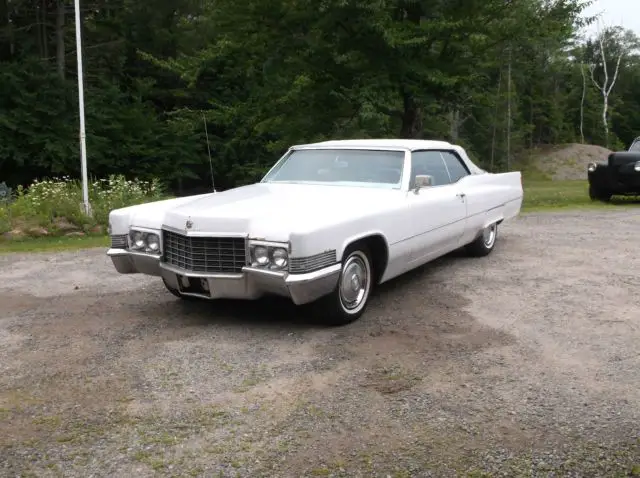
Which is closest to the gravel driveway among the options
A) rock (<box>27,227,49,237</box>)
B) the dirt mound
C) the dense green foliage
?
rock (<box>27,227,49,237</box>)

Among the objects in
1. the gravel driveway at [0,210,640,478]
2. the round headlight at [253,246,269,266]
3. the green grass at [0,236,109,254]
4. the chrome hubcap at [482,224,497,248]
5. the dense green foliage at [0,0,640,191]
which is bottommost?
the gravel driveway at [0,210,640,478]

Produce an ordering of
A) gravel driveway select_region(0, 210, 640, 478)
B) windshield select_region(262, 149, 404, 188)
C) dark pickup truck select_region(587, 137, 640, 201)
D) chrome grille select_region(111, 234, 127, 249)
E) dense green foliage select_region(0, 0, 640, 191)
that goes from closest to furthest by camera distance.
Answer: gravel driveway select_region(0, 210, 640, 478)
chrome grille select_region(111, 234, 127, 249)
windshield select_region(262, 149, 404, 188)
dark pickup truck select_region(587, 137, 640, 201)
dense green foliage select_region(0, 0, 640, 191)

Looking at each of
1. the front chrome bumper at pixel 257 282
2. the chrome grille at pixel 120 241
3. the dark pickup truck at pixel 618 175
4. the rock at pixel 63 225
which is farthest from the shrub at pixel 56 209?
the dark pickup truck at pixel 618 175

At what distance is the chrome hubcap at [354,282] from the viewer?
5258 millimetres

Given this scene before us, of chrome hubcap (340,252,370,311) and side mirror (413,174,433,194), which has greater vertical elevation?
side mirror (413,174,433,194)

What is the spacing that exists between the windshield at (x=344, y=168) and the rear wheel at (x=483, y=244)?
6.37 ft

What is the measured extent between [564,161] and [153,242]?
36.7 meters

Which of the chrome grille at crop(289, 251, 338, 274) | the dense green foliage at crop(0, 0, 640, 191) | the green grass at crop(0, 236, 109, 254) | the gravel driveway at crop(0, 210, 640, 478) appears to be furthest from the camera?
the dense green foliage at crop(0, 0, 640, 191)

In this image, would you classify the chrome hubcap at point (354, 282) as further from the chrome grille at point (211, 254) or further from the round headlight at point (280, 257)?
the chrome grille at point (211, 254)

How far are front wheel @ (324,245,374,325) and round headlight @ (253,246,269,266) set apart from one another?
0.60 meters

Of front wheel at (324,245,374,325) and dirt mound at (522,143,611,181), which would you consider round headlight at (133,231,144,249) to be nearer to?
front wheel at (324,245,374,325)

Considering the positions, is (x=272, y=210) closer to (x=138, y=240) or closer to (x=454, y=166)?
(x=138, y=240)

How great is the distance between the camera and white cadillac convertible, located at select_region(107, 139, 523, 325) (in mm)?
4879

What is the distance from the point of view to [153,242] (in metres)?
5.52
